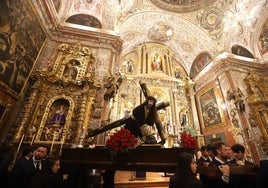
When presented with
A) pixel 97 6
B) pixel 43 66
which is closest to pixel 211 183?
pixel 43 66

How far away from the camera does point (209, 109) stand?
1203 cm

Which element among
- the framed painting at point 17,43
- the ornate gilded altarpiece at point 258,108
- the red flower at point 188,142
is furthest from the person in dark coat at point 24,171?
the ornate gilded altarpiece at point 258,108

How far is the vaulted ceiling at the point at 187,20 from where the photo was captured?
9.55 meters

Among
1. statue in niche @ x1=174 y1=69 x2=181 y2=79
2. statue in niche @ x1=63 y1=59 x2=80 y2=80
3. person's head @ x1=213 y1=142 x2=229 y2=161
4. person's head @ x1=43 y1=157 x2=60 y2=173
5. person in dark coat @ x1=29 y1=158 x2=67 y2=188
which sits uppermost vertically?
statue in niche @ x1=174 y1=69 x2=181 y2=79

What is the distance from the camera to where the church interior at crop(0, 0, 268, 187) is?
19.1ft

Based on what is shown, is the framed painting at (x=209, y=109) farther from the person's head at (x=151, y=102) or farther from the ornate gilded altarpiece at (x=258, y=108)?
the person's head at (x=151, y=102)

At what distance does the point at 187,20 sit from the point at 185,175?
1335 centimetres

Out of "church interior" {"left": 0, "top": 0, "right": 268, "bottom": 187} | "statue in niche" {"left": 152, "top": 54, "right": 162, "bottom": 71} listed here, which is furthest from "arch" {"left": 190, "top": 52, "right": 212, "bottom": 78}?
"statue in niche" {"left": 152, "top": 54, "right": 162, "bottom": 71}

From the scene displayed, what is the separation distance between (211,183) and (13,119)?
678cm

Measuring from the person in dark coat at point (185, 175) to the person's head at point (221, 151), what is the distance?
145cm

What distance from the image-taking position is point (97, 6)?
9844 mm

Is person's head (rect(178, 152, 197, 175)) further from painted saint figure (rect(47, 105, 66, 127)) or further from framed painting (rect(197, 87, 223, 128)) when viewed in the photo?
framed painting (rect(197, 87, 223, 128))

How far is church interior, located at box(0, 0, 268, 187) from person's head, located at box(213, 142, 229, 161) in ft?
4.42

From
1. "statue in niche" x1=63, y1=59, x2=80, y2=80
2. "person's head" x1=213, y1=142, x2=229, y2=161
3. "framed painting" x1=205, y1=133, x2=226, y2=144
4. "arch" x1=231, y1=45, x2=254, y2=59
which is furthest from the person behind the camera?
"arch" x1=231, y1=45, x2=254, y2=59
